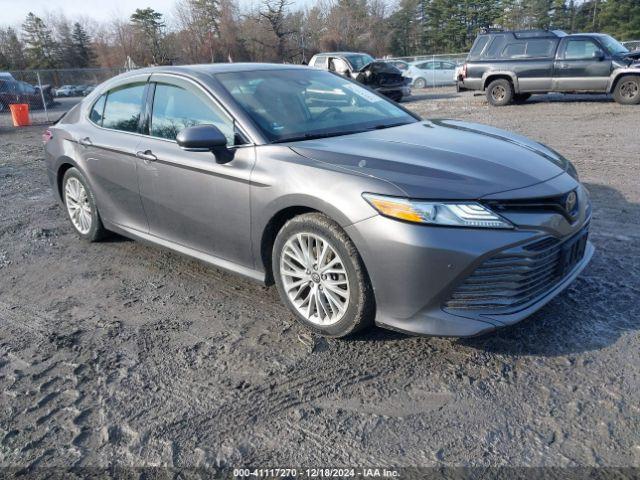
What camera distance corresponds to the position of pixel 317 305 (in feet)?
10.7

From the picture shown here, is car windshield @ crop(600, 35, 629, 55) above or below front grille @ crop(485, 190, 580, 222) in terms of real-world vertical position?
above

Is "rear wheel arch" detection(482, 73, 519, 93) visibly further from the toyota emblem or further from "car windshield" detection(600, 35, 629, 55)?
the toyota emblem

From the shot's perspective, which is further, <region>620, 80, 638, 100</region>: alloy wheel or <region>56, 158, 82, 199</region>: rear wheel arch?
<region>620, 80, 638, 100</region>: alloy wheel

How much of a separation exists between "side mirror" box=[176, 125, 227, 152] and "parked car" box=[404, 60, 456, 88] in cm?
2567

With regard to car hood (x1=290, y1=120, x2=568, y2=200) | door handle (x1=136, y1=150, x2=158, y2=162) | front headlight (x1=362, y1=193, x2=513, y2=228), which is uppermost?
car hood (x1=290, y1=120, x2=568, y2=200)

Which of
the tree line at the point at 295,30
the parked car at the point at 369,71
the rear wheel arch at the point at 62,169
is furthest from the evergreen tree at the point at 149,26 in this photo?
the rear wheel arch at the point at 62,169

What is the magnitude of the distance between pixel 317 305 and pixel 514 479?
1473 millimetres

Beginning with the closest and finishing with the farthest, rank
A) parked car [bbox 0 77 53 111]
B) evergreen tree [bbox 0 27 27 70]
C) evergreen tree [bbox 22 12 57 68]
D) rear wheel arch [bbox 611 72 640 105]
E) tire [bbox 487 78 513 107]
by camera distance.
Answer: rear wheel arch [bbox 611 72 640 105] → tire [bbox 487 78 513 107] → parked car [bbox 0 77 53 111] → evergreen tree [bbox 0 27 27 70] → evergreen tree [bbox 22 12 57 68]

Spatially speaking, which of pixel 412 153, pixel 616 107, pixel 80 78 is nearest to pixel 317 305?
pixel 412 153

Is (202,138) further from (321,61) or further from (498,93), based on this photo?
(321,61)

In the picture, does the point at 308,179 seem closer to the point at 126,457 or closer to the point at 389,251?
the point at 389,251

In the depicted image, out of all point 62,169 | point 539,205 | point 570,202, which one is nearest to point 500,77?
point 62,169

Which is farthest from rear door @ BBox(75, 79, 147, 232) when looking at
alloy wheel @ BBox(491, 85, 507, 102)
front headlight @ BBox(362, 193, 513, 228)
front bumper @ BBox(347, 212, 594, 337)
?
alloy wheel @ BBox(491, 85, 507, 102)

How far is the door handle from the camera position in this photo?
4.08 meters
